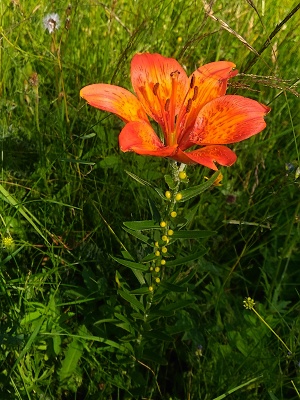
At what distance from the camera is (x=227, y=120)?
3.30 feet

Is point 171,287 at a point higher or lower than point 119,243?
higher

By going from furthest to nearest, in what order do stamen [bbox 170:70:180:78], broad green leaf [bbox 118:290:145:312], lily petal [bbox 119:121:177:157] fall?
broad green leaf [bbox 118:290:145:312], stamen [bbox 170:70:180:78], lily petal [bbox 119:121:177:157]

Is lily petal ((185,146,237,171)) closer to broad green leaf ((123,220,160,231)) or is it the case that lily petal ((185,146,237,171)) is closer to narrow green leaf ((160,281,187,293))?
broad green leaf ((123,220,160,231))

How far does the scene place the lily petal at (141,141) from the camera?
89 centimetres

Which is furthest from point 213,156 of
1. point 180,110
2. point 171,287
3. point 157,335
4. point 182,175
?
point 157,335

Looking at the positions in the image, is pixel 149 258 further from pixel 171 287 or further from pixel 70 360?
pixel 70 360

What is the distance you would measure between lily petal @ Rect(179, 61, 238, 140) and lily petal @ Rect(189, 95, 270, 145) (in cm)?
5

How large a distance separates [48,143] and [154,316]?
29.2 inches

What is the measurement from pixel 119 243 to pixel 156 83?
56 cm

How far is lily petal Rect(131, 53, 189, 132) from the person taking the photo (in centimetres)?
105

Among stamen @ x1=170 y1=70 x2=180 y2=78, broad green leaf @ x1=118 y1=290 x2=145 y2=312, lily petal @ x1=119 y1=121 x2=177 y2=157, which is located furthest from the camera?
broad green leaf @ x1=118 y1=290 x2=145 y2=312

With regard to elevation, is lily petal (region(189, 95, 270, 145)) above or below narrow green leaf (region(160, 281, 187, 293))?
above

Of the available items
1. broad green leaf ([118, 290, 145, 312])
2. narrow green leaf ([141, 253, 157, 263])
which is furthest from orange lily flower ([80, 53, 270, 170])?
broad green leaf ([118, 290, 145, 312])

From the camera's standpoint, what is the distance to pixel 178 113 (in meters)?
1.07
